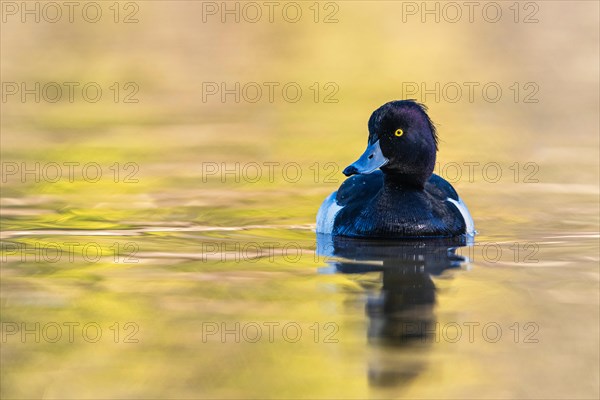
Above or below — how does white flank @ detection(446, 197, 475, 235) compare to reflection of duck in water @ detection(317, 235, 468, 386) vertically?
above

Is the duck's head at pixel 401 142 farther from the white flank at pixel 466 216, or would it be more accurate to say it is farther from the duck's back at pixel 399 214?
the white flank at pixel 466 216

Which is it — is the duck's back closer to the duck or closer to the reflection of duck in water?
the duck

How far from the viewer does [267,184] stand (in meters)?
15.1

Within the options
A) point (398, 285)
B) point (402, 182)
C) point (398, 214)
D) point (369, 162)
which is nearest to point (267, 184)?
point (402, 182)

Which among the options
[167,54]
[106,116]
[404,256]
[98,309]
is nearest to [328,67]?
[167,54]

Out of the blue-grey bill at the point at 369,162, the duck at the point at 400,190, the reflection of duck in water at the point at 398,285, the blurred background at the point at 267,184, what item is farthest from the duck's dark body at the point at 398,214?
the blurred background at the point at 267,184

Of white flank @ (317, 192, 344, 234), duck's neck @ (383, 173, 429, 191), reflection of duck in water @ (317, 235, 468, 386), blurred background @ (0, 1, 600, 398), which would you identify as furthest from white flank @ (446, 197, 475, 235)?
white flank @ (317, 192, 344, 234)

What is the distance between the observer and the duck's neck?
12.4 m

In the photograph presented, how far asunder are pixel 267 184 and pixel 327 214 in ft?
7.88

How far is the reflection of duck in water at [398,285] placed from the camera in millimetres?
7660

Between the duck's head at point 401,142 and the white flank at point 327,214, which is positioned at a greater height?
the duck's head at point 401,142

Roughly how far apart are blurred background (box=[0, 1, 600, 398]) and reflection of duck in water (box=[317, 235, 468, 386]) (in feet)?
0.21

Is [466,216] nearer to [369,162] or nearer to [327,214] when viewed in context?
[369,162]

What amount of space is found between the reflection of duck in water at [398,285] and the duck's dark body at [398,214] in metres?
0.12
